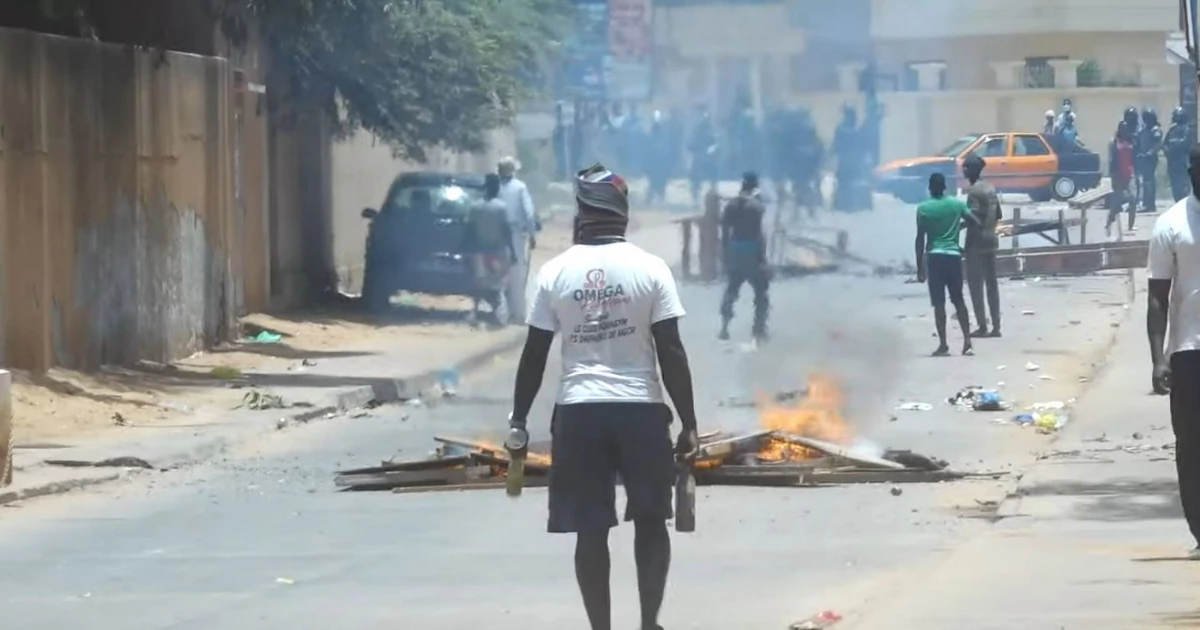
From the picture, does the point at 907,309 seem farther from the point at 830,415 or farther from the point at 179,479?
the point at 179,479

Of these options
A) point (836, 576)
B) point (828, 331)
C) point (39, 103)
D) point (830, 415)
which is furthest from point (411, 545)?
point (828, 331)

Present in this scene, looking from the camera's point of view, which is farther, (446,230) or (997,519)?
(446,230)

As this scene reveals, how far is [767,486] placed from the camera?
41.4ft

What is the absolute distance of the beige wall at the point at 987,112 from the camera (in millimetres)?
41031

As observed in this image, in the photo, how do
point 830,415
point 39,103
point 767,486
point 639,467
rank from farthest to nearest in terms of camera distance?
1. point 39,103
2. point 830,415
3. point 767,486
4. point 639,467

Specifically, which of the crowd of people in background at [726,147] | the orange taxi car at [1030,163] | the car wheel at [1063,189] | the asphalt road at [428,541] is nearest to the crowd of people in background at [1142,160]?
the car wheel at [1063,189]

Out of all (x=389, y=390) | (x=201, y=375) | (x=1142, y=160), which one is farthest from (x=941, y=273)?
(x=1142, y=160)

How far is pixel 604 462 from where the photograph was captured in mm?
7648

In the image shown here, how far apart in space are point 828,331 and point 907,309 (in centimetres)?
329

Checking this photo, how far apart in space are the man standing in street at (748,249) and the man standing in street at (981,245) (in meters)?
2.05

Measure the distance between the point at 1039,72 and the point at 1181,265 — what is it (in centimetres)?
3928

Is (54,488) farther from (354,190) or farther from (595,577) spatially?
(354,190)

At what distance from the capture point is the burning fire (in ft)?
42.6

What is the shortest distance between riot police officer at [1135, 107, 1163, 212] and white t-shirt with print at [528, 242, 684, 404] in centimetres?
3043
